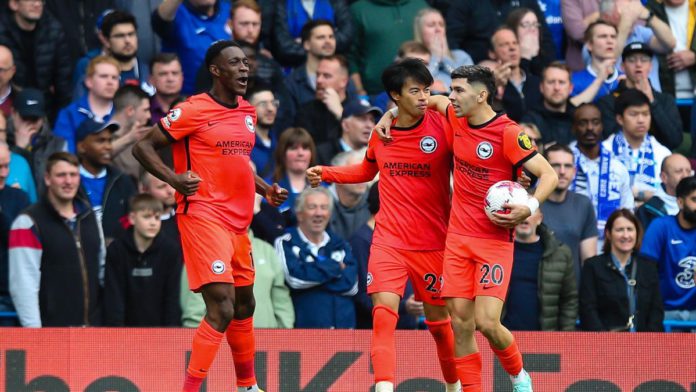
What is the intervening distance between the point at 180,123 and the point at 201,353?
169 cm

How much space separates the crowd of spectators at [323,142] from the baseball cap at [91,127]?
0.03m

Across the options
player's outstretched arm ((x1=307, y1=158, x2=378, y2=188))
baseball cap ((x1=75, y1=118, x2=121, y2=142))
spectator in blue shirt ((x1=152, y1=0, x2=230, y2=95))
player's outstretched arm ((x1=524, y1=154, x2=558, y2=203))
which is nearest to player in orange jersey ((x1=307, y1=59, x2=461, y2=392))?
player's outstretched arm ((x1=307, y1=158, x2=378, y2=188))

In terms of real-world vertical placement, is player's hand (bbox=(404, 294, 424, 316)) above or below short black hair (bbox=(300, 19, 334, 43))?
below

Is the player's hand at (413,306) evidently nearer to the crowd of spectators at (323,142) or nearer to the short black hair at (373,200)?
the crowd of spectators at (323,142)

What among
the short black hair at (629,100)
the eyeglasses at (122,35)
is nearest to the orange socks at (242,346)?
the eyeglasses at (122,35)

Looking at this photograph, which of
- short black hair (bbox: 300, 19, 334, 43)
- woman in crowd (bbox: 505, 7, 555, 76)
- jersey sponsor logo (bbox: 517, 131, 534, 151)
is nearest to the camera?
jersey sponsor logo (bbox: 517, 131, 534, 151)

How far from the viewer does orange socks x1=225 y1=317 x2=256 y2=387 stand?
37.7 ft

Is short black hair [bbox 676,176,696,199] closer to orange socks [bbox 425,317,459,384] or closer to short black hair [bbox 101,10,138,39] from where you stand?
orange socks [bbox 425,317,459,384]

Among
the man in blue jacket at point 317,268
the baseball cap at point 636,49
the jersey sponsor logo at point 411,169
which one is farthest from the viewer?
the baseball cap at point 636,49

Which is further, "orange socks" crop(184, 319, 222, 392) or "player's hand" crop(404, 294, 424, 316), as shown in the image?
"player's hand" crop(404, 294, 424, 316)

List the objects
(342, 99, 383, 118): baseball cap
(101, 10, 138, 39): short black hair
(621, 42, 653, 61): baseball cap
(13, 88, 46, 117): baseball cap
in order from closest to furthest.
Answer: (13, 88, 46, 117): baseball cap, (342, 99, 383, 118): baseball cap, (101, 10, 138, 39): short black hair, (621, 42, 653, 61): baseball cap

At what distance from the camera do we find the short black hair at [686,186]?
46.1 feet

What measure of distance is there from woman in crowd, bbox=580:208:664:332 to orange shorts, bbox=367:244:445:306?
2.70 m

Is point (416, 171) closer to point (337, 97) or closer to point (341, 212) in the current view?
point (341, 212)
